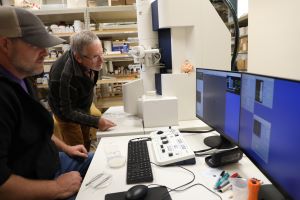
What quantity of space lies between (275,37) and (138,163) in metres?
2.38

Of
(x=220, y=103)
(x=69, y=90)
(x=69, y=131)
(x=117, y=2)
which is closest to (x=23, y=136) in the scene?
(x=69, y=90)

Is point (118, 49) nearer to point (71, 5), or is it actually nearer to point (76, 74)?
point (71, 5)

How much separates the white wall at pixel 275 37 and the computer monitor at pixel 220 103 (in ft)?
4.63

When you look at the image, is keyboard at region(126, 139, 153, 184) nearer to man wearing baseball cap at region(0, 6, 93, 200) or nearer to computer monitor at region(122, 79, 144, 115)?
man wearing baseball cap at region(0, 6, 93, 200)

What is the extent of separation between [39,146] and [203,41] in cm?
142

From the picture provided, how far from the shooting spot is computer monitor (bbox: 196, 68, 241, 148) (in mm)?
1137

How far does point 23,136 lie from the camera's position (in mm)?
1021

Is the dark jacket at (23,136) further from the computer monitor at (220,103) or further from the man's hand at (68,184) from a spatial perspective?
the computer monitor at (220,103)

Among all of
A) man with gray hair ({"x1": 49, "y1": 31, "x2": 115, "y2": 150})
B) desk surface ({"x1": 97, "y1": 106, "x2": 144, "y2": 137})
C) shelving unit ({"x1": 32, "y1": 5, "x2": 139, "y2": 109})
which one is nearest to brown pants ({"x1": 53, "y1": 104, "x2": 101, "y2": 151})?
man with gray hair ({"x1": 49, "y1": 31, "x2": 115, "y2": 150})

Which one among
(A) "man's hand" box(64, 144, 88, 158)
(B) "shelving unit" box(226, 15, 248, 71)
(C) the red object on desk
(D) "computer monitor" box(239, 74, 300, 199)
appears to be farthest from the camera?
(B) "shelving unit" box(226, 15, 248, 71)

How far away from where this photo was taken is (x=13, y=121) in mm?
959

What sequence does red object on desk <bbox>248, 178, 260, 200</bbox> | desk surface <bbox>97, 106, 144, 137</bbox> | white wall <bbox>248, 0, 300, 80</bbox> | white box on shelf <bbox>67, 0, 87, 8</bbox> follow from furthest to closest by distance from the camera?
white box on shelf <bbox>67, 0, 87, 8</bbox>, white wall <bbox>248, 0, 300, 80</bbox>, desk surface <bbox>97, 106, 144, 137</bbox>, red object on desk <bbox>248, 178, 260, 200</bbox>

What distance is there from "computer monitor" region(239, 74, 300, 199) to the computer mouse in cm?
44

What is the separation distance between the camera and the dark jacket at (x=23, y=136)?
915 mm
